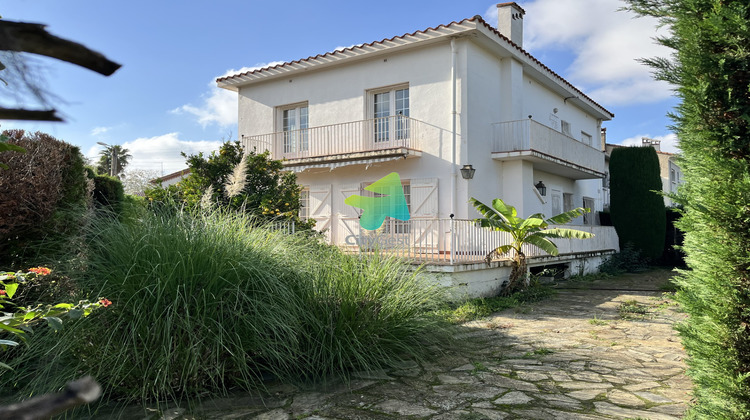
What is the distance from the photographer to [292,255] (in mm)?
5355

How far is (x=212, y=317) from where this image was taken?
4.24 m

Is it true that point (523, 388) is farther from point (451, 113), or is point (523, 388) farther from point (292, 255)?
point (451, 113)

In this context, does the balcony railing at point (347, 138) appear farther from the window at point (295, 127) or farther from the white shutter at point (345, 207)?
the white shutter at point (345, 207)

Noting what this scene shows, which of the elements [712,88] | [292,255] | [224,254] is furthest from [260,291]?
[712,88]

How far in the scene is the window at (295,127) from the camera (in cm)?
1692

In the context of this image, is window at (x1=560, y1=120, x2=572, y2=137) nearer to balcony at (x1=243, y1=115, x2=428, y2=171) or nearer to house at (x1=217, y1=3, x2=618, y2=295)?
house at (x1=217, y1=3, x2=618, y2=295)

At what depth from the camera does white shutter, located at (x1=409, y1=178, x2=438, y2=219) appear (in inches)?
558

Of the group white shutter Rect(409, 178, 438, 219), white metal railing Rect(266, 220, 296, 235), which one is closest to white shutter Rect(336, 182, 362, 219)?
white shutter Rect(409, 178, 438, 219)

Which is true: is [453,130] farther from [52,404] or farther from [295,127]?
[52,404]

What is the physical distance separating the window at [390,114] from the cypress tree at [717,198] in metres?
11.6

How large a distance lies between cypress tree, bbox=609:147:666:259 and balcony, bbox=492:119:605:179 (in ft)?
5.10

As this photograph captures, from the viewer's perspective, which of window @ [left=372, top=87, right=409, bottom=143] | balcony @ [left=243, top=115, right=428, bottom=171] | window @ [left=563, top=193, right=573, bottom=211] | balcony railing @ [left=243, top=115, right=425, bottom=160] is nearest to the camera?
balcony @ [left=243, top=115, right=428, bottom=171]

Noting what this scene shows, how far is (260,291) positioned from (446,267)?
5.96 meters

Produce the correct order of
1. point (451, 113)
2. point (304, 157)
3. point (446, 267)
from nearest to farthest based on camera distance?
point (446, 267), point (451, 113), point (304, 157)
